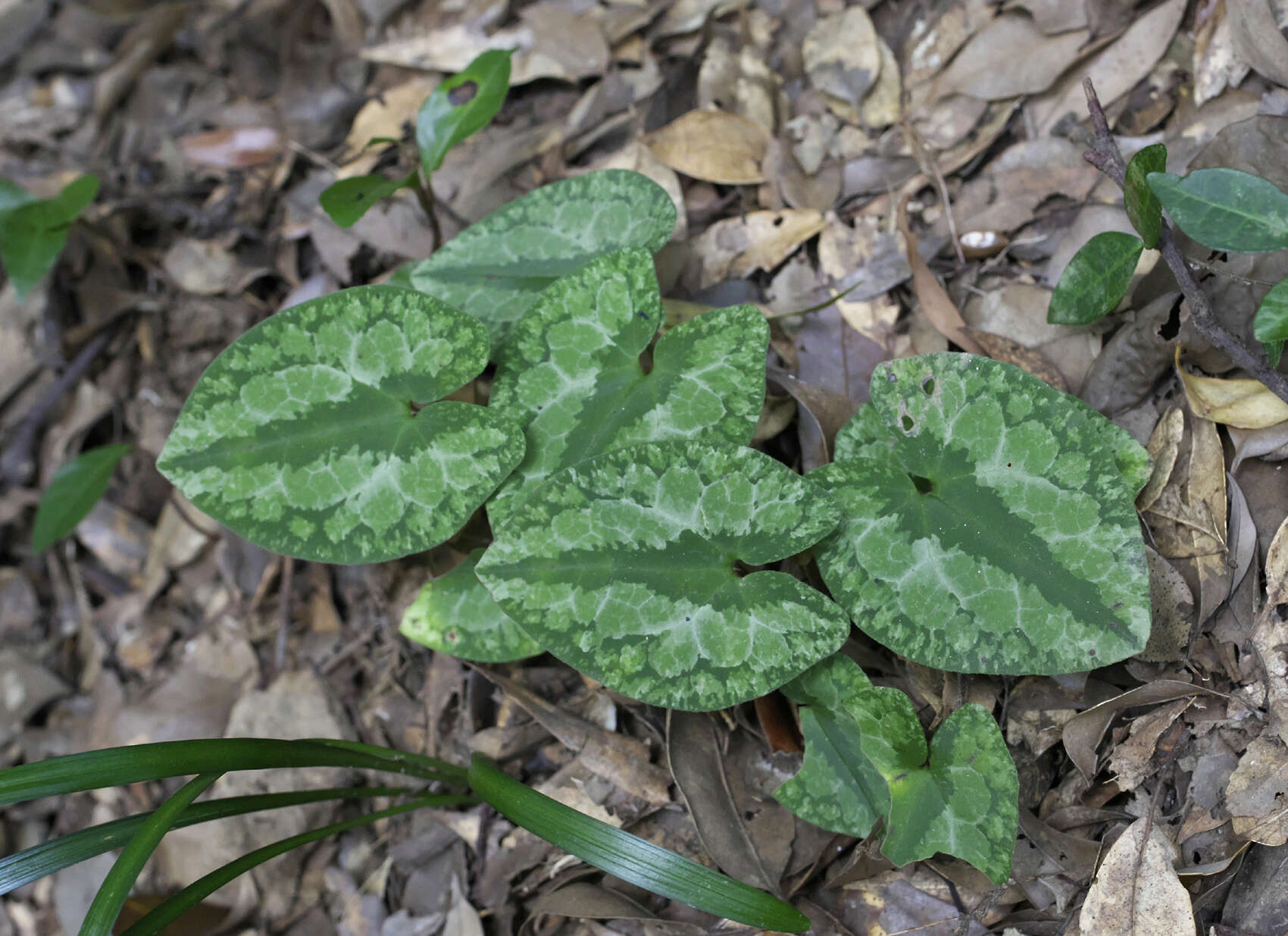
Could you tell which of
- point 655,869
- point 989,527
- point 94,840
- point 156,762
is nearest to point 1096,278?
point 989,527

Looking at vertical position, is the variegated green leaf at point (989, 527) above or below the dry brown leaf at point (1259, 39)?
below

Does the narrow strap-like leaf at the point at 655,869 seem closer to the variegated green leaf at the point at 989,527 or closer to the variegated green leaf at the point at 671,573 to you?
the variegated green leaf at the point at 671,573

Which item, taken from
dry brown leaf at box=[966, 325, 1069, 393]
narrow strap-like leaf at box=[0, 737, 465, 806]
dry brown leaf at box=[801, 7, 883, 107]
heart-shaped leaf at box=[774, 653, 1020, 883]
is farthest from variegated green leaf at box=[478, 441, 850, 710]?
dry brown leaf at box=[801, 7, 883, 107]

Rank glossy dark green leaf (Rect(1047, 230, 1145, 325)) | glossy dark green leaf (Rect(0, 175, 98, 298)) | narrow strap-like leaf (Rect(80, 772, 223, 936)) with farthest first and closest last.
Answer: glossy dark green leaf (Rect(0, 175, 98, 298)) < glossy dark green leaf (Rect(1047, 230, 1145, 325)) < narrow strap-like leaf (Rect(80, 772, 223, 936))

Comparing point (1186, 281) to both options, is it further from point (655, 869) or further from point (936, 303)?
point (655, 869)

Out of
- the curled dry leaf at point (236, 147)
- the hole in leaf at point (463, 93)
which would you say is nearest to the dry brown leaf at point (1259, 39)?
the hole in leaf at point (463, 93)

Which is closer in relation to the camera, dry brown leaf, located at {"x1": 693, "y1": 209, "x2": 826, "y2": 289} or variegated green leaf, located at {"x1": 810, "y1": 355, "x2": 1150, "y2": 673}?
variegated green leaf, located at {"x1": 810, "y1": 355, "x2": 1150, "y2": 673}

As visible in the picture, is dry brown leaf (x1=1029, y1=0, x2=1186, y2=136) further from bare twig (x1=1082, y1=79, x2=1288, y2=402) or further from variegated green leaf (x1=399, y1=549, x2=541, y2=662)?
variegated green leaf (x1=399, y1=549, x2=541, y2=662)
